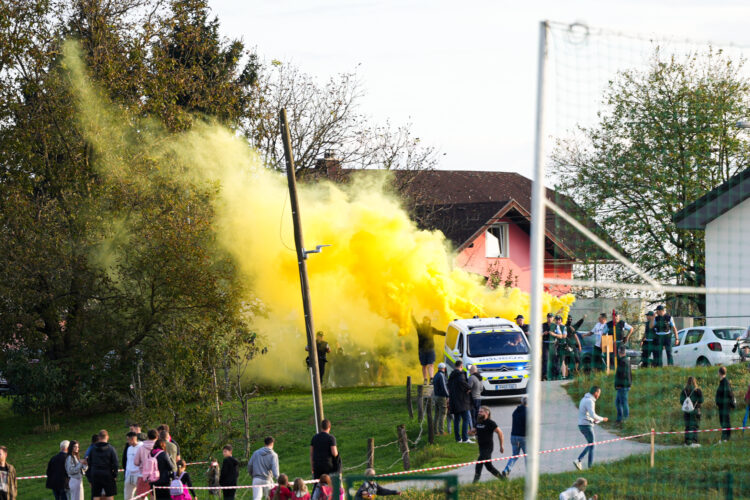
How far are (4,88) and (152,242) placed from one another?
7.67m

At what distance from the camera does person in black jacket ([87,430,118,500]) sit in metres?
15.9

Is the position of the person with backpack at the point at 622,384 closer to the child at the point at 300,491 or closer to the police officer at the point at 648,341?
the police officer at the point at 648,341

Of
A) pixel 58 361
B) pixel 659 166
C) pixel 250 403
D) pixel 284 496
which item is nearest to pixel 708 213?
pixel 659 166

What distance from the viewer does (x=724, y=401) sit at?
17.6 m

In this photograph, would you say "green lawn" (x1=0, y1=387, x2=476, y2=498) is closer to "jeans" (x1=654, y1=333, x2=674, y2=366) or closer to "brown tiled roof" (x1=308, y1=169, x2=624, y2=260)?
"jeans" (x1=654, y1=333, x2=674, y2=366)

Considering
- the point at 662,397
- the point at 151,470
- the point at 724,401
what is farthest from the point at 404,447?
the point at 662,397

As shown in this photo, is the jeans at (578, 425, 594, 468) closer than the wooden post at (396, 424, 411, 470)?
Yes

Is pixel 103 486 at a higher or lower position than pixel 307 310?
lower

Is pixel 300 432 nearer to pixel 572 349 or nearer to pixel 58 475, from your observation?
pixel 572 349

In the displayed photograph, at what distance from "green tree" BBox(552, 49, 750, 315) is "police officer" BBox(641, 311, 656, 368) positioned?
7711mm

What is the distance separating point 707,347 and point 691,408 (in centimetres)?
911

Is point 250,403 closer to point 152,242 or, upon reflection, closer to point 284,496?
point 152,242

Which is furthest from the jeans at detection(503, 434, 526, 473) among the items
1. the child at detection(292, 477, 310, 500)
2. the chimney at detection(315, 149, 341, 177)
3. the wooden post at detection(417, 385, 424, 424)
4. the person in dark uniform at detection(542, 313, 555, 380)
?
the chimney at detection(315, 149, 341, 177)

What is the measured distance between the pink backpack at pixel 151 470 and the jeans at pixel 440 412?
7191 mm
